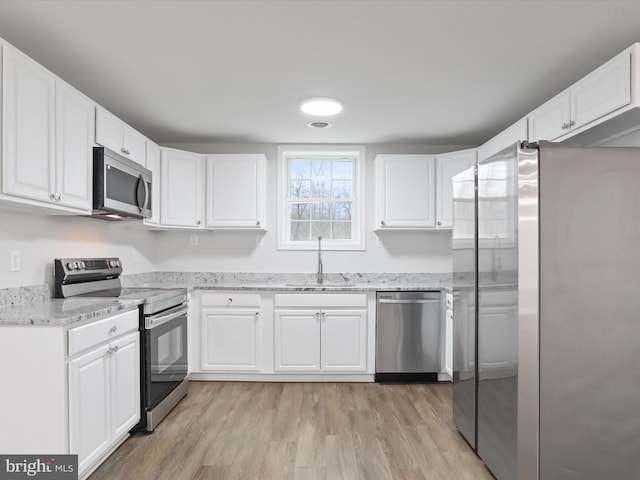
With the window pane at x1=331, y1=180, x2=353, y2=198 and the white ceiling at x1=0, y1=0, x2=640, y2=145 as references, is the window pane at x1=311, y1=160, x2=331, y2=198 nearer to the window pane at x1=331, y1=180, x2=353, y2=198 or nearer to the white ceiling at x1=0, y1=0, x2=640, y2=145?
the window pane at x1=331, y1=180, x2=353, y2=198

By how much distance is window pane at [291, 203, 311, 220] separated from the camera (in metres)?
4.36

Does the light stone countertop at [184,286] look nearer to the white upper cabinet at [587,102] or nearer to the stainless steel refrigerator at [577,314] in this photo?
the white upper cabinet at [587,102]

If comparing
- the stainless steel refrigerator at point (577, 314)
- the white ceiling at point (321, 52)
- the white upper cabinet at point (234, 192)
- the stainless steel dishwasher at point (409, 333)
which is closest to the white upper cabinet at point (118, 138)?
the white ceiling at point (321, 52)

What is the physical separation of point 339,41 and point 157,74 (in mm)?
1212

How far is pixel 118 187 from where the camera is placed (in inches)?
107

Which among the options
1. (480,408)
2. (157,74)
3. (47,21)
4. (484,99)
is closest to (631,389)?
(480,408)

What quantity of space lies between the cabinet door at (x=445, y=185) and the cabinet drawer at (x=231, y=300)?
6.27ft

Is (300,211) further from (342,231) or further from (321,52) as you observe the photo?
(321,52)

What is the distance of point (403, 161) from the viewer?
12.9 feet

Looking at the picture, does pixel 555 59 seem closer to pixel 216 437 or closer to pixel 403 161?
pixel 403 161

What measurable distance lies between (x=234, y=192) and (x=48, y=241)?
66.4 inches

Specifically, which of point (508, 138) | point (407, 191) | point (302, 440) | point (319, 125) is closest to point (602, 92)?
point (508, 138)

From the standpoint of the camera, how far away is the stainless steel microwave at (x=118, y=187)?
2.50 m

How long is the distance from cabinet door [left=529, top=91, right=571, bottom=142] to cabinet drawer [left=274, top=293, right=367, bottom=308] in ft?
6.26
